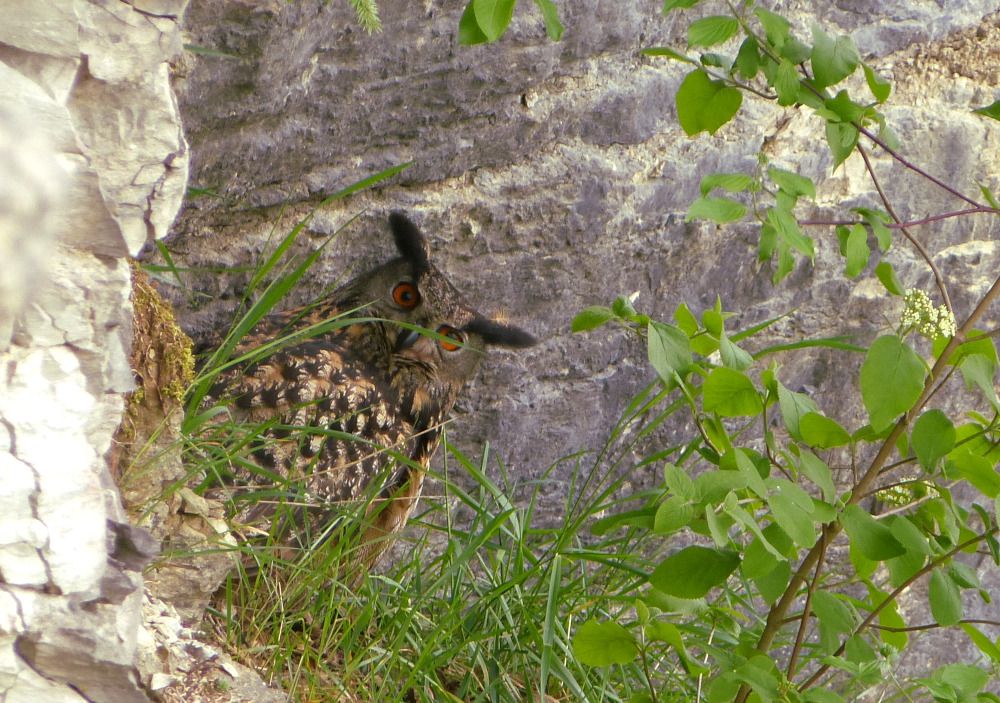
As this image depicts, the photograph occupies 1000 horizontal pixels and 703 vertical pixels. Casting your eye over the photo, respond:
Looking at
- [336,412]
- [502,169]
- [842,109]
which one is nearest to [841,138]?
[842,109]

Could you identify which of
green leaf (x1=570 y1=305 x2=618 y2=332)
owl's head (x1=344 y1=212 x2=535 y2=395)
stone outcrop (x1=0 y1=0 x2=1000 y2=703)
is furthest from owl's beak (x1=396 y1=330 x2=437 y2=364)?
green leaf (x1=570 y1=305 x2=618 y2=332)

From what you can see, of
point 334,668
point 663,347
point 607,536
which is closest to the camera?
point 663,347

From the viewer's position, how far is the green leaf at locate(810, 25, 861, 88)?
1.10 metres

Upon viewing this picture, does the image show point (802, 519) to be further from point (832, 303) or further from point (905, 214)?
point (905, 214)

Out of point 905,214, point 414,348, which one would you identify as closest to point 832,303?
point 905,214

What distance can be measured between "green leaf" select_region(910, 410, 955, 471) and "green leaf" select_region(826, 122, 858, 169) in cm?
32

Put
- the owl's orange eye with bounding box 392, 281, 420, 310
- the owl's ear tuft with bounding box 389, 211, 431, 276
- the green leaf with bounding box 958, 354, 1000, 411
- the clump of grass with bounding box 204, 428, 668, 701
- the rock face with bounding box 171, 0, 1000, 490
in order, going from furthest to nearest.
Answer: the owl's orange eye with bounding box 392, 281, 420, 310 < the owl's ear tuft with bounding box 389, 211, 431, 276 < the rock face with bounding box 171, 0, 1000, 490 < the clump of grass with bounding box 204, 428, 668, 701 < the green leaf with bounding box 958, 354, 1000, 411

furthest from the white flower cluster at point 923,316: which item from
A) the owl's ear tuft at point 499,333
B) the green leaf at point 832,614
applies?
the owl's ear tuft at point 499,333

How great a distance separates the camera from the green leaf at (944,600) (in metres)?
1.20

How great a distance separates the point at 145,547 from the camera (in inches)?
42.1

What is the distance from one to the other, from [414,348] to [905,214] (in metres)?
1.40

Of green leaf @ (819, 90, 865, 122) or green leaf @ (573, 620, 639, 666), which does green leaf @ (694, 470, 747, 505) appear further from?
green leaf @ (819, 90, 865, 122)

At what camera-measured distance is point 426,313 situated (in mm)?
2344

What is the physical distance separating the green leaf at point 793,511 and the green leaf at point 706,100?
1.55ft
